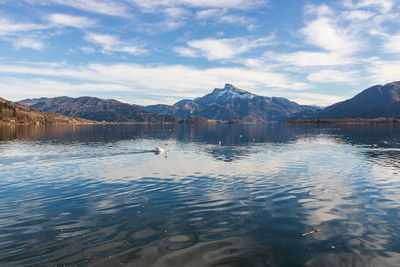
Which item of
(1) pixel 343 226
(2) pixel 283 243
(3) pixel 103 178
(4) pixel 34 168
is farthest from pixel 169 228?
(4) pixel 34 168

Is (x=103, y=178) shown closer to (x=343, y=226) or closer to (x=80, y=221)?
(x=80, y=221)

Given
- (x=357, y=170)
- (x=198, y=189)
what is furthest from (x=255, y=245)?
(x=357, y=170)

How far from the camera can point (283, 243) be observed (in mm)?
16234

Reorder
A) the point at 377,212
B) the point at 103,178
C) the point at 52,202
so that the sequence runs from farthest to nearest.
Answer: the point at 103,178 < the point at 52,202 < the point at 377,212

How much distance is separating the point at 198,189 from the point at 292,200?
11078mm

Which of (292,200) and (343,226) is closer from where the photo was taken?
(343,226)

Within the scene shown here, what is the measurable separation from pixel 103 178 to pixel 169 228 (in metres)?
21.3

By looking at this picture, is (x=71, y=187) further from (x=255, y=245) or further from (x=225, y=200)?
(x=255, y=245)

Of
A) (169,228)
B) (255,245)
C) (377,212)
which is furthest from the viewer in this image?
(377,212)

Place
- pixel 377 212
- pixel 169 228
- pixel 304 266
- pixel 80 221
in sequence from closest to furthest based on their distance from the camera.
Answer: pixel 304 266 < pixel 169 228 < pixel 80 221 < pixel 377 212

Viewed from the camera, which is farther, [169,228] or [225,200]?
[225,200]

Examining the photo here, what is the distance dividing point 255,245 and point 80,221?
14340 mm

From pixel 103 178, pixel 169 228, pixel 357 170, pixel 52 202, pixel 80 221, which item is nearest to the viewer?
pixel 169 228

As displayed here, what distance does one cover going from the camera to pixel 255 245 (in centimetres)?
1602
